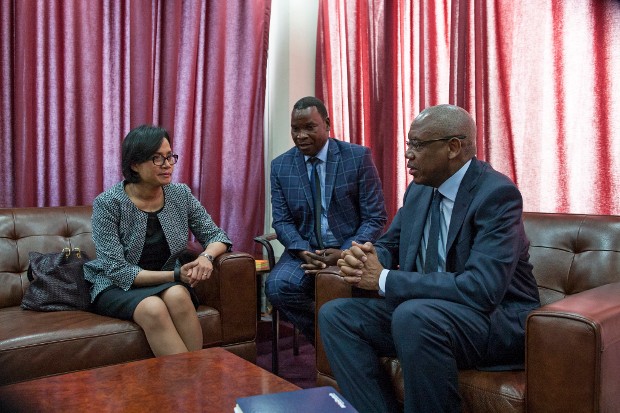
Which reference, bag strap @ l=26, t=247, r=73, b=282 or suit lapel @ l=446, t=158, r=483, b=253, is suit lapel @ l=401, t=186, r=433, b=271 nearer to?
suit lapel @ l=446, t=158, r=483, b=253

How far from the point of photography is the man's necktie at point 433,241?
6.66 ft

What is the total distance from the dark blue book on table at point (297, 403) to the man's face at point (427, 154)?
3.04 feet

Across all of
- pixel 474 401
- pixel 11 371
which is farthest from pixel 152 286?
pixel 474 401

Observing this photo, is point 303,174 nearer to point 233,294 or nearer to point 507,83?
point 233,294

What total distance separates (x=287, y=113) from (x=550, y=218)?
6.83ft

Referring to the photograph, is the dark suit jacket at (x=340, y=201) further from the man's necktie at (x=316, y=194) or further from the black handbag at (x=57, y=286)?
the black handbag at (x=57, y=286)

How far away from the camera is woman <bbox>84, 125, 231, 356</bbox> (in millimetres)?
2385

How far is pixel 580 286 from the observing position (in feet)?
7.23

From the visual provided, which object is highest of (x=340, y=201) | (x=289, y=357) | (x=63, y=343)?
(x=340, y=201)

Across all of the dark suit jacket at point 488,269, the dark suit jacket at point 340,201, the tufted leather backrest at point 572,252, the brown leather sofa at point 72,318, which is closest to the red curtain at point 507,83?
the tufted leather backrest at point 572,252

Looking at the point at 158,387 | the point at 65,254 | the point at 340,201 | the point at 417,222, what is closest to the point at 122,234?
the point at 65,254

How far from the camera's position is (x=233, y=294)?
263 centimetres

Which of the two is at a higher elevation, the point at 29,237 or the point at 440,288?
the point at 29,237

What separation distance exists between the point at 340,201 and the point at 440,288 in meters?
1.07
